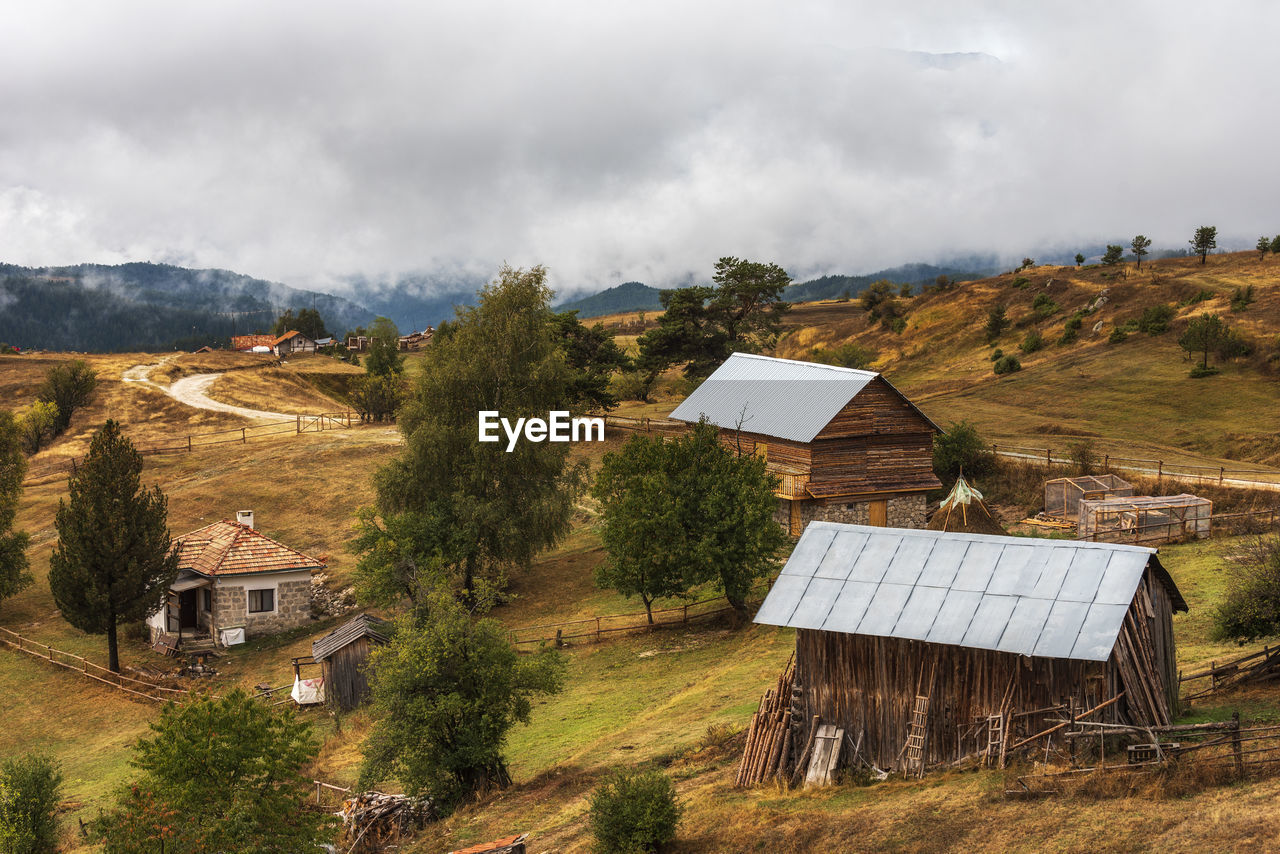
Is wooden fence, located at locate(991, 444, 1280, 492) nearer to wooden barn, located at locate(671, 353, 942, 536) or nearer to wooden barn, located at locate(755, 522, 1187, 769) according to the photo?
wooden barn, located at locate(671, 353, 942, 536)

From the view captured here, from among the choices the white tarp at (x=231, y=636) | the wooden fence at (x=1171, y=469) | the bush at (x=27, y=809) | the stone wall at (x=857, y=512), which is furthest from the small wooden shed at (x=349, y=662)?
the wooden fence at (x=1171, y=469)

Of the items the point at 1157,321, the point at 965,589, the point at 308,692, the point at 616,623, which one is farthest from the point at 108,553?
the point at 1157,321

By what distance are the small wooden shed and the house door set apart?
12369 millimetres

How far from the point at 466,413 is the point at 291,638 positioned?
38.0 feet

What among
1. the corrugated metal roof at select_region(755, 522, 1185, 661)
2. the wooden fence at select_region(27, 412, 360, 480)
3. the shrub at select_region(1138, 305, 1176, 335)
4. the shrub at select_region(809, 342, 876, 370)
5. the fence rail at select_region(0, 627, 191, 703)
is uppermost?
the shrub at select_region(1138, 305, 1176, 335)

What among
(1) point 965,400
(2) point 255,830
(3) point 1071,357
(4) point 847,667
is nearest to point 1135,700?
(4) point 847,667

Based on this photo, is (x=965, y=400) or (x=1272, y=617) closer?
(x=1272, y=617)

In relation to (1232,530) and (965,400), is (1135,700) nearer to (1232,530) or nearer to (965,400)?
(1232,530)

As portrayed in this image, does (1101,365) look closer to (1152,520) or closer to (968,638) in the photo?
(1152,520)

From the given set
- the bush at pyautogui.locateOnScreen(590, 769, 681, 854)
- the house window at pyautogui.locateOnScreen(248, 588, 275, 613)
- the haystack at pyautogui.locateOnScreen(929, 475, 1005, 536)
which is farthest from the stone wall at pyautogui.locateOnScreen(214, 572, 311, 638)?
the bush at pyautogui.locateOnScreen(590, 769, 681, 854)

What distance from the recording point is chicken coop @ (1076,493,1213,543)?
3800 cm

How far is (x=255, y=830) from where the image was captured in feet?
59.1

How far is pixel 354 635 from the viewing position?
3325 cm

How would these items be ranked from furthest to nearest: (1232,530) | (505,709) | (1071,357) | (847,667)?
(1071,357) < (1232,530) < (505,709) < (847,667)
